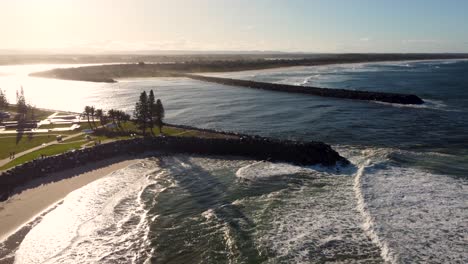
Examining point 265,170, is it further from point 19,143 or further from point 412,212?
point 19,143

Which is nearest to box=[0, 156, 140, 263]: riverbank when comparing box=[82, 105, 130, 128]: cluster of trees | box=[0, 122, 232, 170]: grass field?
box=[0, 122, 232, 170]: grass field

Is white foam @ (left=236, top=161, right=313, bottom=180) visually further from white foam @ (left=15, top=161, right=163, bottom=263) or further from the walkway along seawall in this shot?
the walkway along seawall

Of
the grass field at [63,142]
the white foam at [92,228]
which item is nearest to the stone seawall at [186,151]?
the grass field at [63,142]

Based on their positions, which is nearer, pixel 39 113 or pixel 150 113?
pixel 150 113

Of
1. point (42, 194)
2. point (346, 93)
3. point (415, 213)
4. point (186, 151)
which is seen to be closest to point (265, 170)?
point (186, 151)

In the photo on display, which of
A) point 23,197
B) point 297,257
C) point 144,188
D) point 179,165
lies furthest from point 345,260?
point 23,197

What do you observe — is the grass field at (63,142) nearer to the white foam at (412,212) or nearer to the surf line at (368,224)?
the surf line at (368,224)

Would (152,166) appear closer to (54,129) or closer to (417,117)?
(54,129)
